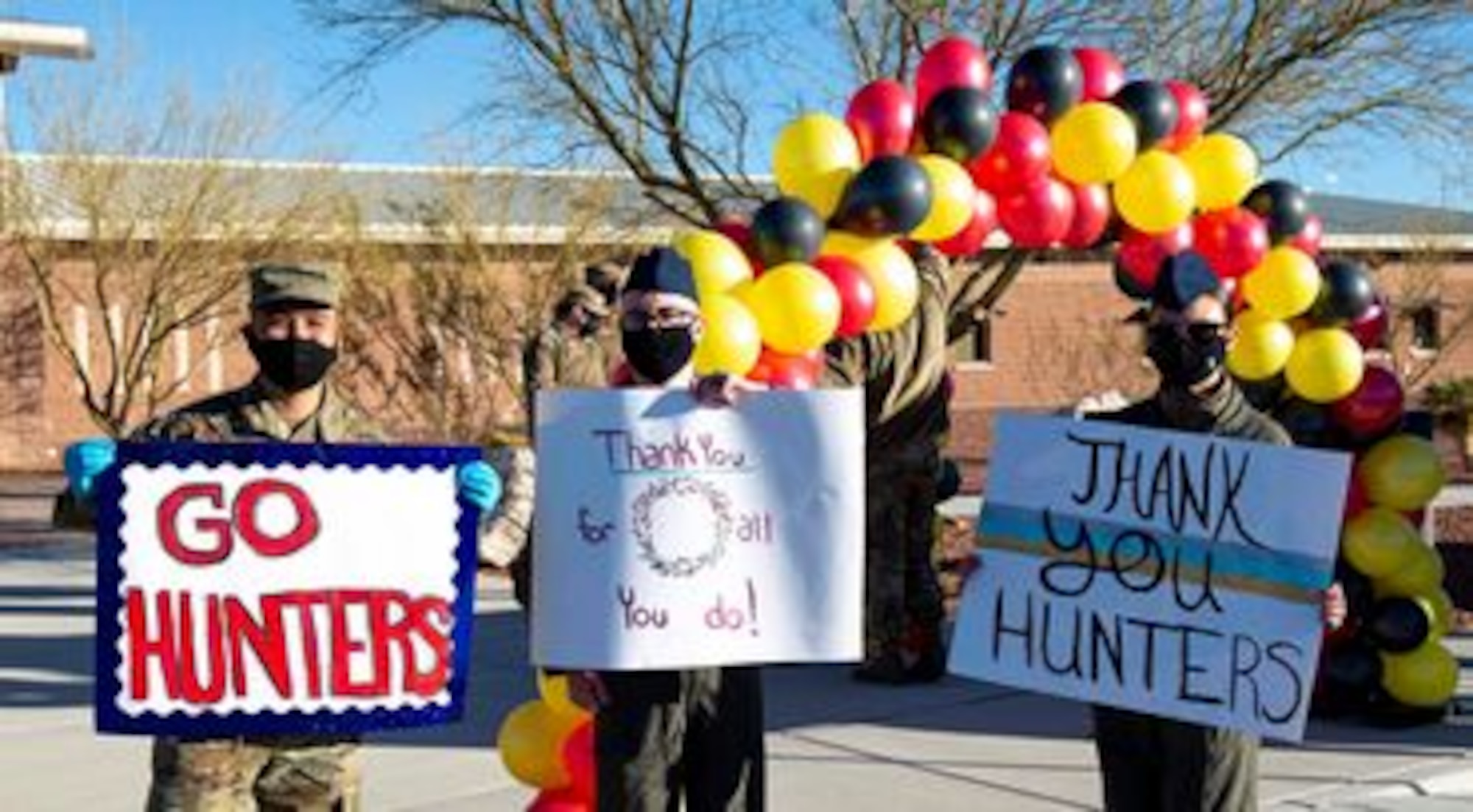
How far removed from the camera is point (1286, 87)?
1253cm

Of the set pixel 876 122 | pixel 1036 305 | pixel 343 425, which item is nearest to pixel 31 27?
pixel 876 122

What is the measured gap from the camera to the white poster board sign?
4012 millimetres

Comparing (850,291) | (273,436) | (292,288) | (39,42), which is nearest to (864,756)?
(850,291)

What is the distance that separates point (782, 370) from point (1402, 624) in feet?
11.1

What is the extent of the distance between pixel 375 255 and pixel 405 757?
50.2ft

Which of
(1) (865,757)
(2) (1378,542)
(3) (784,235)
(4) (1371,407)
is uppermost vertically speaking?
(3) (784,235)

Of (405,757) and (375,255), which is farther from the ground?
(375,255)

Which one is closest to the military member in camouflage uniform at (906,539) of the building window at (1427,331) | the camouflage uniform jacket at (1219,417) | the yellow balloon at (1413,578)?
the yellow balloon at (1413,578)

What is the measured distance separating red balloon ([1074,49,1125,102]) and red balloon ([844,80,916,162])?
91cm

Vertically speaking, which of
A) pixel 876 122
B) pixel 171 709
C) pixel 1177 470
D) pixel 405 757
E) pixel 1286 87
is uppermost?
pixel 1286 87

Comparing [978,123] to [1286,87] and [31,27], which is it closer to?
[1286,87]

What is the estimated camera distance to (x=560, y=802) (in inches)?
208

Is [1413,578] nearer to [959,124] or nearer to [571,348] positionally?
[959,124]

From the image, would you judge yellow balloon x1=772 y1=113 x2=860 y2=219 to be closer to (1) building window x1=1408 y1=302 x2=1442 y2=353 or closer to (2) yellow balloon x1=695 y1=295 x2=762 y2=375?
(2) yellow balloon x1=695 y1=295 x2=762 y2=375
